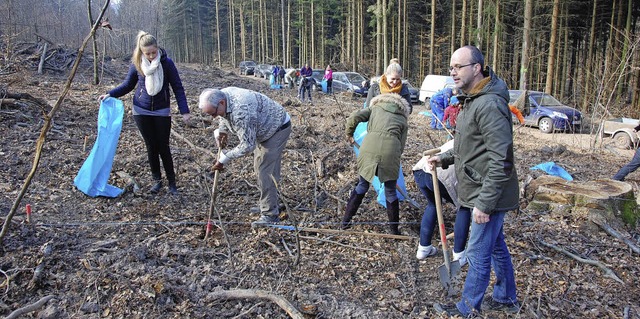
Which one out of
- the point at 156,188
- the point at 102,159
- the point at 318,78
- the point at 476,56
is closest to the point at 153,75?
the point at 102,159

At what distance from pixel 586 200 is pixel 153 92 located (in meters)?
4.79

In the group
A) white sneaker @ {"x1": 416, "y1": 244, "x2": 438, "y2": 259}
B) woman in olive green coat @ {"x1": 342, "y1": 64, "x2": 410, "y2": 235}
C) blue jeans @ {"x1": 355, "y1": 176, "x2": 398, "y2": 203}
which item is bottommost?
white sneaker @ {"x1": 416, "y1": 244, "x2": 438, "y2": 259}

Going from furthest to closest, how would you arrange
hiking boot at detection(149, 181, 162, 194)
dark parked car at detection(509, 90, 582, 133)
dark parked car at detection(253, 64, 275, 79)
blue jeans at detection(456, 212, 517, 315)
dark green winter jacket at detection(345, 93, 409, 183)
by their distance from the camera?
1. dark parked car at detection(253, 64, 275, 79)
2. dark parked car at detection(509, 90, 582, 133)
3. hiking boot at detection(149, 181, 162, 194)
4. dark green winter jacket at detection(345, 93, 409, 183)
5. blue jeans at detection(456, 212, 517, 315)

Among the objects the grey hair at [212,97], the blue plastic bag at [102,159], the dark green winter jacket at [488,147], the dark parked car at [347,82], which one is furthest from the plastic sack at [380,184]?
the dark parked car at [347,82]

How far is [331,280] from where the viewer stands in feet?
11.0

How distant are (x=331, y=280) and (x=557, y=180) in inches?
131

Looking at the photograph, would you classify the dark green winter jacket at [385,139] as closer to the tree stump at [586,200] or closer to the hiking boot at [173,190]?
the tree stump at [586,200]

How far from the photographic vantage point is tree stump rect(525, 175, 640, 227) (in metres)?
4.52

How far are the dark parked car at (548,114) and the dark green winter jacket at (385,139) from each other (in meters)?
11.2

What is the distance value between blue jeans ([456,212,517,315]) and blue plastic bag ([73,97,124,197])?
3.82 m

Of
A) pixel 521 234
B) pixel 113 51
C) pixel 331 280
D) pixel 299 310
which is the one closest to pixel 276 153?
pixel 331 280

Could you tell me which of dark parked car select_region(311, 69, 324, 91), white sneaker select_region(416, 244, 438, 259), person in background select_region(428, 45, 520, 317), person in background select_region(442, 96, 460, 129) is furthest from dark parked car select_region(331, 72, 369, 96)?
person in background select_region(428, 45, 520, 317)

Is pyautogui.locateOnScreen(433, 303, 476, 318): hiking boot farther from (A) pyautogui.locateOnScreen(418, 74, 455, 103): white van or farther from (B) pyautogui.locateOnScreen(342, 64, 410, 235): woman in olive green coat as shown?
(A) pyautogui.locateOnScreen(418, 74, 455, 103): white van

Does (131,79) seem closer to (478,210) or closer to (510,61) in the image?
(478,210)
